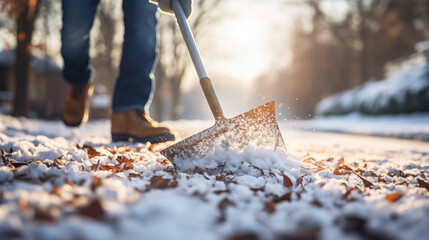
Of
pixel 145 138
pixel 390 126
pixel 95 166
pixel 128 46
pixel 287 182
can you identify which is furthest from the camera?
pixel 390 126

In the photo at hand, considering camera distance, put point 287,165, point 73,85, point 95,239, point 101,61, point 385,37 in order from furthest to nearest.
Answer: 1. point 385,37
2. point 101,61
3. point 73,85
4. point 287,165
5. point 95,239

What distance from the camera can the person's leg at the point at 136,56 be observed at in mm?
2477

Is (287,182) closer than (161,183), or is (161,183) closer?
(161,183)

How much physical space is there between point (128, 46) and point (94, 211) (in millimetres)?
2085

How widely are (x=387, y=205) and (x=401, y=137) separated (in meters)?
5.09

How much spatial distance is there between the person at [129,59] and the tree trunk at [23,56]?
678 cm

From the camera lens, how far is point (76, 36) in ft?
8.22

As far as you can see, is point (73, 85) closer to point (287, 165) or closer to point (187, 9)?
point (187, 9)

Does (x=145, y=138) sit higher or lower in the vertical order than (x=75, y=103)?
lower

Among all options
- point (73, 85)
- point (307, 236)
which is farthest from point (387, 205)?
point (73, 85)

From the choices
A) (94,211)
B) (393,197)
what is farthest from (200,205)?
(393,197)

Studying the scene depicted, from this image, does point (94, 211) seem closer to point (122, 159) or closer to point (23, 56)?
point (122, 159)

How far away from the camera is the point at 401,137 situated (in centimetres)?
517

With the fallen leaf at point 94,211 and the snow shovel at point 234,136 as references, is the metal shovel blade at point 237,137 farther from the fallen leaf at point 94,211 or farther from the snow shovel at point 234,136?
the fallen leaf at point 94,211
